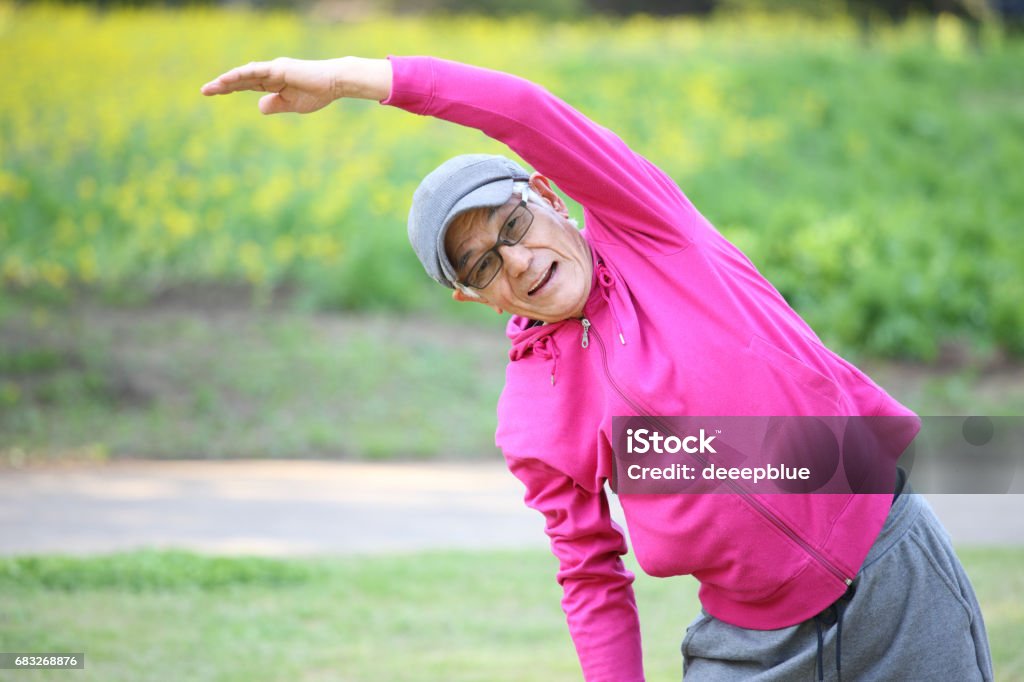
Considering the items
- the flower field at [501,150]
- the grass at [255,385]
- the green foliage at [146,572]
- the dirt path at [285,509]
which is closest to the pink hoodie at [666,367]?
the green foliage at [146,572]

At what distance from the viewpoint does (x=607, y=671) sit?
7.38 feet

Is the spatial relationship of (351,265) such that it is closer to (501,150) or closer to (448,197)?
(501,150)

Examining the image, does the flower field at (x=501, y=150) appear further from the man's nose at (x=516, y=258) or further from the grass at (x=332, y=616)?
the man's nose at (x=516, y=258)

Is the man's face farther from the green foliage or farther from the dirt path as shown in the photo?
the dirt path

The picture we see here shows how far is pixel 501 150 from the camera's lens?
1067 cm

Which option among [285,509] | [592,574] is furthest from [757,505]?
[285,509]

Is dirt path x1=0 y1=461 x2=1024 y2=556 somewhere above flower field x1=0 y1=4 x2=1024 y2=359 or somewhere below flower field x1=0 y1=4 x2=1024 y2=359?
below

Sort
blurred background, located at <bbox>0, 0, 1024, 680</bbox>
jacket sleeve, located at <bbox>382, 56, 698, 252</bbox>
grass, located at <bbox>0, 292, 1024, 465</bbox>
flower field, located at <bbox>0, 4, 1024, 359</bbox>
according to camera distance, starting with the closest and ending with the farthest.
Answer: jacket sleeve, located at <bbox>382, 56, 698, 252</bbox> → blurred background, located at <bbox>0, 0, 1024, 680</bbox> → grass, located at <bbox>0, 292, 1024, 465</bbox> → flower field, located at <bbox>0, 4, 1024, 359</bbox>

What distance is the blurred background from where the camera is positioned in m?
4.61

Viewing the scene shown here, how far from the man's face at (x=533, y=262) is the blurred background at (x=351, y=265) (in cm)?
219

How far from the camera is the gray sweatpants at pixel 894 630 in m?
2.10

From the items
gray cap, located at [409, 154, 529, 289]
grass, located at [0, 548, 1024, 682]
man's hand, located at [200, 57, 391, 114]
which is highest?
man's hand, located at [200, 57, 391, 114]

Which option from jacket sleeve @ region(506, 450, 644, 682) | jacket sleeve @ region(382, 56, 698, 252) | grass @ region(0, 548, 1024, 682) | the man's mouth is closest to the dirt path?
grass @ region(0, 548, 1024, 682)

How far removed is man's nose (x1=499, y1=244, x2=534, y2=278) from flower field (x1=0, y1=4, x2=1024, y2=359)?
638 cm
